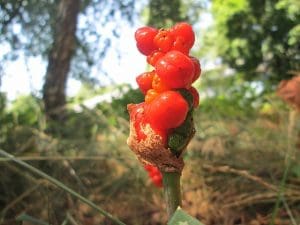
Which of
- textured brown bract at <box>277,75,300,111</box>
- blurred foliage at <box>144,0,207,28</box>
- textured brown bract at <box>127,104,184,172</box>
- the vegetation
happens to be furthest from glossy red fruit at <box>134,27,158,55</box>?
blurred foliage at <box>144,0,207,28</box>

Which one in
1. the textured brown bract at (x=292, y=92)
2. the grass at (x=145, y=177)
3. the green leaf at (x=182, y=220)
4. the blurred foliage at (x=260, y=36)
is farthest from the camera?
the blurred foliage at (x=260, y=36)

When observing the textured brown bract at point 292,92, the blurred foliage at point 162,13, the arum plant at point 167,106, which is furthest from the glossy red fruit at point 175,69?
the blurred foliage at point 162,13

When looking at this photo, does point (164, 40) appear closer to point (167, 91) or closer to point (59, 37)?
point (167, 91)

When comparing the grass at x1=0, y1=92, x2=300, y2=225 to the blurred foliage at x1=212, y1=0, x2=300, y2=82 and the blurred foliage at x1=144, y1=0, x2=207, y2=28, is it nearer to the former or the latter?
the blurred foliage at x1=212, y1=0, x2=300, y2=82

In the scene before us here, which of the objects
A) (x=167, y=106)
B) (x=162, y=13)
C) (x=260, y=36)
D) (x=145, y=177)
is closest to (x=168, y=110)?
(x=167, y=106)

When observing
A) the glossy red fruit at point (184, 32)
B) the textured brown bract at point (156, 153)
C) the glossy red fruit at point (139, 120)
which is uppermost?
the glossy red fruit at point (184, 32)

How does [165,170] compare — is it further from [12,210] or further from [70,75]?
[70,75]

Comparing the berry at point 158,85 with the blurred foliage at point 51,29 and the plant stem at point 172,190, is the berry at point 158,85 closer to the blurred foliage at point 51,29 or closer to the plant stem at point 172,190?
the plant stem at point 172,190
